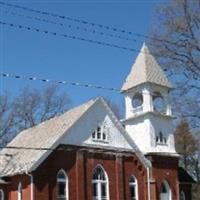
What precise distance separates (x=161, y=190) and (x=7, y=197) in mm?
11167

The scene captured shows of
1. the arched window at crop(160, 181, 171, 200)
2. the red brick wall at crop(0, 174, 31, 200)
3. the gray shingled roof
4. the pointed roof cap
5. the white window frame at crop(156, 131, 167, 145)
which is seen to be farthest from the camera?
the pointed roof cap

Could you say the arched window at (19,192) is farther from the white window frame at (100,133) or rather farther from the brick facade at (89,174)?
the white window frame at (100,133)

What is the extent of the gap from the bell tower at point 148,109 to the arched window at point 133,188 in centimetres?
231

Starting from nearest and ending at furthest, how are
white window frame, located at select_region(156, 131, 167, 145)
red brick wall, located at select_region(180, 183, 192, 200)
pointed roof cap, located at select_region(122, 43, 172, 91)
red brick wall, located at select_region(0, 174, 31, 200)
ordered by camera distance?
red brick wall, located at select_region(0, 174, 31, 200) → white window frame, located at select_region(156, 131, 167, 145) → pointed roof cap, located at select_region(122, 43, 172, 91) → red brick wall, located at select_region(180, 183, 192, 200)

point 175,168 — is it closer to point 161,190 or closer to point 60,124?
point 161,190

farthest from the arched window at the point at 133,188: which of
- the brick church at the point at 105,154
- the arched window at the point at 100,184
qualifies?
the arched window at the point at 100,184

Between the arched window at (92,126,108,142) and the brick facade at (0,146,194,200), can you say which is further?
the arched window at (92,126,108,142)

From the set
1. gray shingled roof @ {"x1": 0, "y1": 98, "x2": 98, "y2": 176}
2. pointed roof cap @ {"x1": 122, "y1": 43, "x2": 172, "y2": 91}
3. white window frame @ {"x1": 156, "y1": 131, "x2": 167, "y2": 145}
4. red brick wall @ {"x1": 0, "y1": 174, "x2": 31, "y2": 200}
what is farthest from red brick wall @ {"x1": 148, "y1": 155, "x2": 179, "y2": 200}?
red brick wall @ {"x1": 0, "y1": 174, "x2": 31, "y2": 200}

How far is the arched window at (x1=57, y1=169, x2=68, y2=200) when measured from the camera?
36594mm

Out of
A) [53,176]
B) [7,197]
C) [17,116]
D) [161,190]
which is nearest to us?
[53,176]

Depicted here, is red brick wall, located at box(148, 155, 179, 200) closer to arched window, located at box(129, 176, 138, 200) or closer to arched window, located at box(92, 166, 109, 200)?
arched window, located at box(129, 176, 138, 200)

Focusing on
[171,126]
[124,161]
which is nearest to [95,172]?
[124,161]

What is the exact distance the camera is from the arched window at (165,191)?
4206cm

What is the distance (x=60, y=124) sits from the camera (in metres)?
39.3
